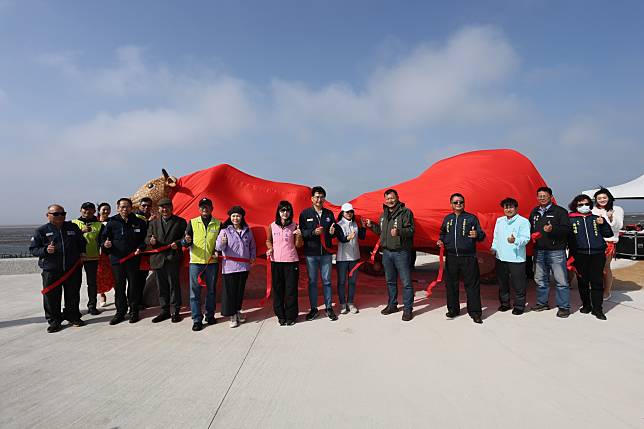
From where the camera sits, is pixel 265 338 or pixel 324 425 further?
pixel 265 338

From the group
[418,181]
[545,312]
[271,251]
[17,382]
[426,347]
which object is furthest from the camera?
[418,181]

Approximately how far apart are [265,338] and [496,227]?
3217 mm

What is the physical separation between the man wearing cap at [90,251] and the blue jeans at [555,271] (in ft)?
19.1

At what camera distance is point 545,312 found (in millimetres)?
4395

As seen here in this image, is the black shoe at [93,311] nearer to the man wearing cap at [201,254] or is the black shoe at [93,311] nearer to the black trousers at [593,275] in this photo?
the man wearing cap at [201,254]

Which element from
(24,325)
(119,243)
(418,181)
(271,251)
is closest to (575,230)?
(418,181)

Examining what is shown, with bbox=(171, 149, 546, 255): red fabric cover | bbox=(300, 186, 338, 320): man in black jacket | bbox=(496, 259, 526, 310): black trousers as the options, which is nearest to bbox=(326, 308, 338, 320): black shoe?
bbox=(300, 186, 338, 320): man in black jacket

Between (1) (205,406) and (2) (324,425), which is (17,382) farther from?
(2) (324,425)

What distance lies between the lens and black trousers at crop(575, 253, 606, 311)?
4.14 meters

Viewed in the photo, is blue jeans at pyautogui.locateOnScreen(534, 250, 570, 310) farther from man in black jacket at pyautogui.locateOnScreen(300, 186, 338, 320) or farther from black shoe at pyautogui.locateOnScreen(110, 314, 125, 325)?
black shoe at pyautogui.locateOnScreen(110, 314, 125, 325)

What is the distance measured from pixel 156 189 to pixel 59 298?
1870 millimetres

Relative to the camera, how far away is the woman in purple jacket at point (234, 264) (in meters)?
4.04

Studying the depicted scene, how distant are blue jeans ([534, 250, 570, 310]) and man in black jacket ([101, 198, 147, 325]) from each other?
199 inches

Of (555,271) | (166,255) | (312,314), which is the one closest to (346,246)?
(312,314)
